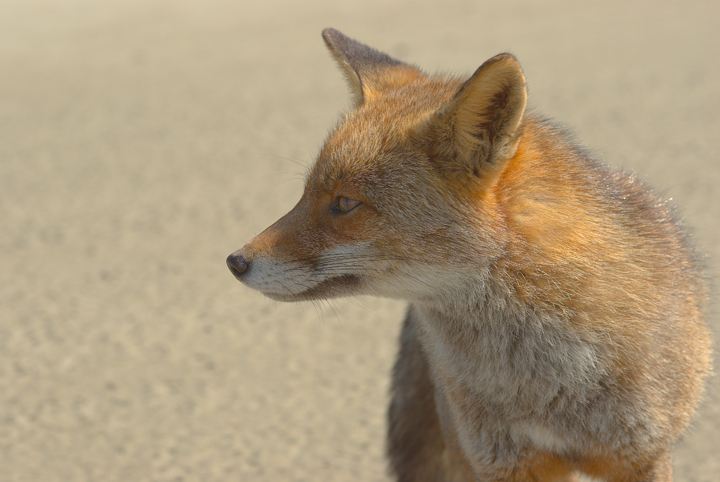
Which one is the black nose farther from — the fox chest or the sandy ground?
the sandy ground

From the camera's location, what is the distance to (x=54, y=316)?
655 centimetres

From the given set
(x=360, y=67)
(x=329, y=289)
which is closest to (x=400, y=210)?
(x=329, y=289)

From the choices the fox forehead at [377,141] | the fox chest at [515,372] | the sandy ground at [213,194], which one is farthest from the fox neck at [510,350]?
the sandy ground at [213,194]

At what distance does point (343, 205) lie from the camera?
112 inches

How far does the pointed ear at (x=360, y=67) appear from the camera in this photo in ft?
11.0

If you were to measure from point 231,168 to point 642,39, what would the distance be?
992 cm

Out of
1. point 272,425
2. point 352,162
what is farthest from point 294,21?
point 352,162

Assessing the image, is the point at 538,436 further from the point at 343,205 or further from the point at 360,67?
the point at 360,67

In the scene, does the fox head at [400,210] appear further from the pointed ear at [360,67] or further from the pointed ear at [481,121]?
the pointed ear at [360,67]

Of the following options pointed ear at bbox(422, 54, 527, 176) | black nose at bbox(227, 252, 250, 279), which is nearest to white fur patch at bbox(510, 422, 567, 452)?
pointed ear at bbox(422, 54, 527, 176)

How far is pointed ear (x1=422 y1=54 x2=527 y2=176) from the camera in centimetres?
247

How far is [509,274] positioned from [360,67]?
4.48 ft

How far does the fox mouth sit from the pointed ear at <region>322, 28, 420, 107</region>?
92cm

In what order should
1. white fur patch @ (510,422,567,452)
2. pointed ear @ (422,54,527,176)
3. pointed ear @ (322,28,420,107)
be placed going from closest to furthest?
pointed ear @ (422,54,527,176), white fur patch @ (510,422,567,452), pointed ear @ (322,28,420,107)
